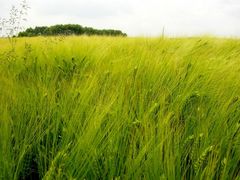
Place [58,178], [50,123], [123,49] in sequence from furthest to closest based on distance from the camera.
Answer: [123,49] → [50,123] → [58,178]

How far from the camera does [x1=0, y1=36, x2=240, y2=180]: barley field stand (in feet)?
4.06

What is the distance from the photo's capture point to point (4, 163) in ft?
4.16

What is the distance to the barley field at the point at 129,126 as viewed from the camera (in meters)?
1.24

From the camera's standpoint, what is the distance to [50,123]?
62.4 inches

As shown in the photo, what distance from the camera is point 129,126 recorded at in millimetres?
1398

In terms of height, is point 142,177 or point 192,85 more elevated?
point 192,85

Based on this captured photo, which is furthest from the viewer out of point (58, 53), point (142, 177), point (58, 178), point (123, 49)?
point (123, 49)

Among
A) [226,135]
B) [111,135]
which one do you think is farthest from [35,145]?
[226,135]

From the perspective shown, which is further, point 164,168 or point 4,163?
point 4,163

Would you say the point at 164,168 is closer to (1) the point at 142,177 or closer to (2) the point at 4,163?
(1) the point at 142,177

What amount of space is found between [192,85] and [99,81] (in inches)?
17.6

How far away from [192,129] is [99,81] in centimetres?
57

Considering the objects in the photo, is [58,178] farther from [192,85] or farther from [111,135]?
[192,85]

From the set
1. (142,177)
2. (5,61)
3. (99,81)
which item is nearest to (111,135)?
(142,177)
